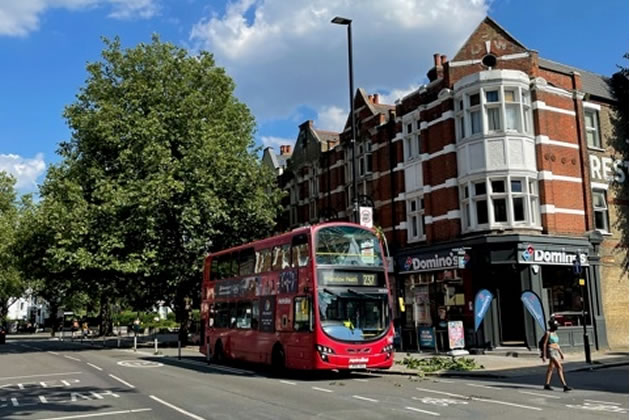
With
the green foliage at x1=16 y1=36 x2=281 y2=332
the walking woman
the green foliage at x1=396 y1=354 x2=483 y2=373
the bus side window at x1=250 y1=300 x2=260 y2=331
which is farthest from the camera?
the green foliage at x1=16 y1=36 x2=281 y2=332

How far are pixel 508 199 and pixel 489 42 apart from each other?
6.72 meters

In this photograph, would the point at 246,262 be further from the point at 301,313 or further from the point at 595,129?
the point at 595,129

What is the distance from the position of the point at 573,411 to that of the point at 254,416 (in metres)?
5.49

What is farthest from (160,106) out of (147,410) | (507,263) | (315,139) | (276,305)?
(147,410)

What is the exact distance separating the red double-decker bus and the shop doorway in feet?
28.7

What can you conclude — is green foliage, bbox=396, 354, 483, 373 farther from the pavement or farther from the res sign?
the res sign

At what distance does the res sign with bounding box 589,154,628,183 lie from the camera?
25.4 m

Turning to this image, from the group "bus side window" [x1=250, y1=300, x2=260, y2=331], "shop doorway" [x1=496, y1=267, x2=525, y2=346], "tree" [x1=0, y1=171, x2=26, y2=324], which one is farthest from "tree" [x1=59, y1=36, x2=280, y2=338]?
"tree" [x1=0, y1=171, x2=26, y2=324]

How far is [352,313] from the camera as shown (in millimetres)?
16281

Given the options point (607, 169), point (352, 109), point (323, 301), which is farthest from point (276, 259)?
point (607, 169)

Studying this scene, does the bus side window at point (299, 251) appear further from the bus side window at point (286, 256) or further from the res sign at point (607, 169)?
the res sign at point (607, 169)

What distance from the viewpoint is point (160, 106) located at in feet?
104

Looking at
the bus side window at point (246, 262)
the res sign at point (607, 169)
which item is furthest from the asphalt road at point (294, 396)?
the res sign at point (607, 169)

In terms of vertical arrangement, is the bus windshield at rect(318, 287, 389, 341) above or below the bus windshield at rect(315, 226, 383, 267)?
below
